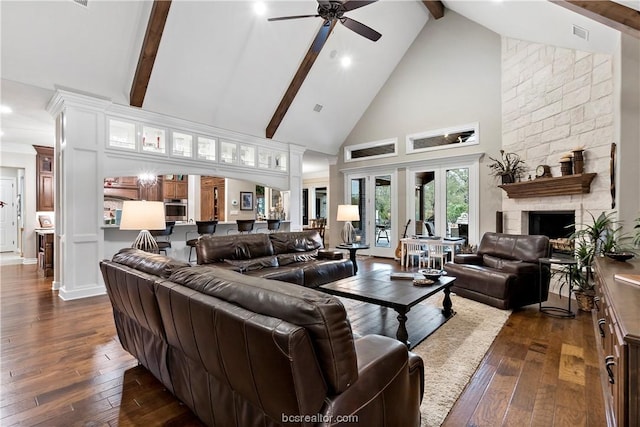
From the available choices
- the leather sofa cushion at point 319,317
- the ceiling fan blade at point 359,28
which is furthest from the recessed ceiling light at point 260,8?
the leather sofa cushion at point 319,317

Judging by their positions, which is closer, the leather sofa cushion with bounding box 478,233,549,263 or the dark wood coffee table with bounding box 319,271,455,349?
the dark wood coffee table with bounding box 319,271,455,349

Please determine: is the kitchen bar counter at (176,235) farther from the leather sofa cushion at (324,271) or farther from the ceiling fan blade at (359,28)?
the ceiling fan blade at (359,28)

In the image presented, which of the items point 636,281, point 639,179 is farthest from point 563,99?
point 636,281

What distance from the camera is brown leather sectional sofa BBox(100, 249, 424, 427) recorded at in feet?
3.46

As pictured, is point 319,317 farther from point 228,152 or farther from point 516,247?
point 228,152

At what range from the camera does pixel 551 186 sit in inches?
188

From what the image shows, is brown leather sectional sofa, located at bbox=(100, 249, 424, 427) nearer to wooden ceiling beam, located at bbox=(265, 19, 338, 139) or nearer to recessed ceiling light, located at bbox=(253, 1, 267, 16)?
recessed ceiling light, located at bbox=(253, 1, 267, 16)

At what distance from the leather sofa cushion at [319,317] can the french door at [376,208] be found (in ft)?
23.0

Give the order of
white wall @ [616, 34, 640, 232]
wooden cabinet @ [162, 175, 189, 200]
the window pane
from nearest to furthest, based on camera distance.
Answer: white wall @ [616, 34, 640, 232]
the window pane
wooden cabinet @ [162, 175, 189, 200]

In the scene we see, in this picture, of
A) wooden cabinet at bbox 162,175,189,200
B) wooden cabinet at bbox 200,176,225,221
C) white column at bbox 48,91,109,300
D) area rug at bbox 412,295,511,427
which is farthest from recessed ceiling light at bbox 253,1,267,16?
wooden cabinet at bbox 162,175,189,200

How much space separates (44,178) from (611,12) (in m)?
10.6

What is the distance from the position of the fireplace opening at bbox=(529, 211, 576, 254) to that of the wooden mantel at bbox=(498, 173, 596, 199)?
1.21 ft

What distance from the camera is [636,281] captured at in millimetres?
1805

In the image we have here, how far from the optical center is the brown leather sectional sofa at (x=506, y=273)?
3721 millimetres
